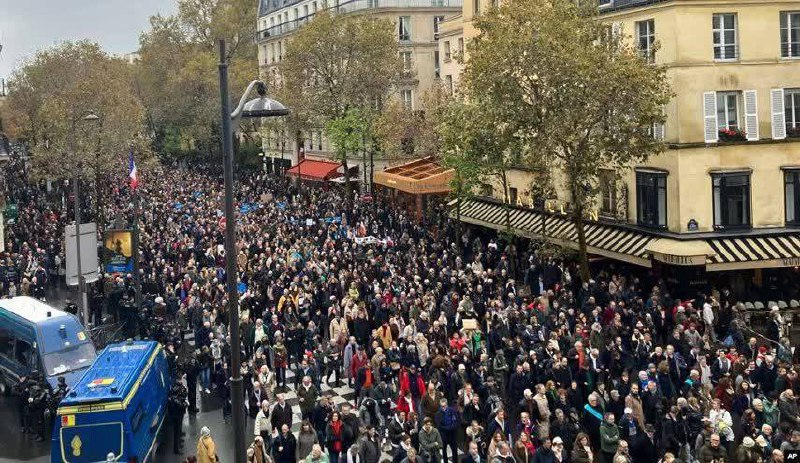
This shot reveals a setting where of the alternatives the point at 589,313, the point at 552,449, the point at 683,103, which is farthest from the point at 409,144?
the point at 552,449

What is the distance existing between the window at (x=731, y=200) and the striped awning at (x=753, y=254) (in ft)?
2.71

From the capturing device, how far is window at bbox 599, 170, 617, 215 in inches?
1331

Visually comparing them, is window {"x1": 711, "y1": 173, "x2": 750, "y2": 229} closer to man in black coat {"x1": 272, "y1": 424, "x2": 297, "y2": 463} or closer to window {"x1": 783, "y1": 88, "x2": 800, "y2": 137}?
window {"x1": 783, "y1": 88, "x2": 800, "y2": 137}

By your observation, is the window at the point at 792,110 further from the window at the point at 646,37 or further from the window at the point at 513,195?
the window at the point at 513,195

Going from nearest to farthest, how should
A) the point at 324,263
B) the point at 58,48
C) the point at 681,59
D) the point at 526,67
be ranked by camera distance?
1. the point at 526,67
2. the point at 681,59
3. the point at 324,263
4. the point at 58,48

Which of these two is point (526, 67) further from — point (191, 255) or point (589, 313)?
point (191, 255)

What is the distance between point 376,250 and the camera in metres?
37.5

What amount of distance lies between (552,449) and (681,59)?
775 inches

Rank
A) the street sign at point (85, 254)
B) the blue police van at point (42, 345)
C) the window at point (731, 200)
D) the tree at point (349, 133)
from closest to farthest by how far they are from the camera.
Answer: the blue police van at point (42, 345), the street sign at point (85, 254), the window at point (731, 200), the tree at point (349, 133)

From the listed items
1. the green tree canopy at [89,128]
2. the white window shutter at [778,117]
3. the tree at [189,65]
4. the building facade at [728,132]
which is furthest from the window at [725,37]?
the tree at [189,65]

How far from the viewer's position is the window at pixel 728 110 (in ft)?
104

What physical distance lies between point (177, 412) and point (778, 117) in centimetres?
2183

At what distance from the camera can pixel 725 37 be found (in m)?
31.6

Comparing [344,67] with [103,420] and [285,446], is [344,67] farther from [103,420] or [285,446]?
[103,420]
